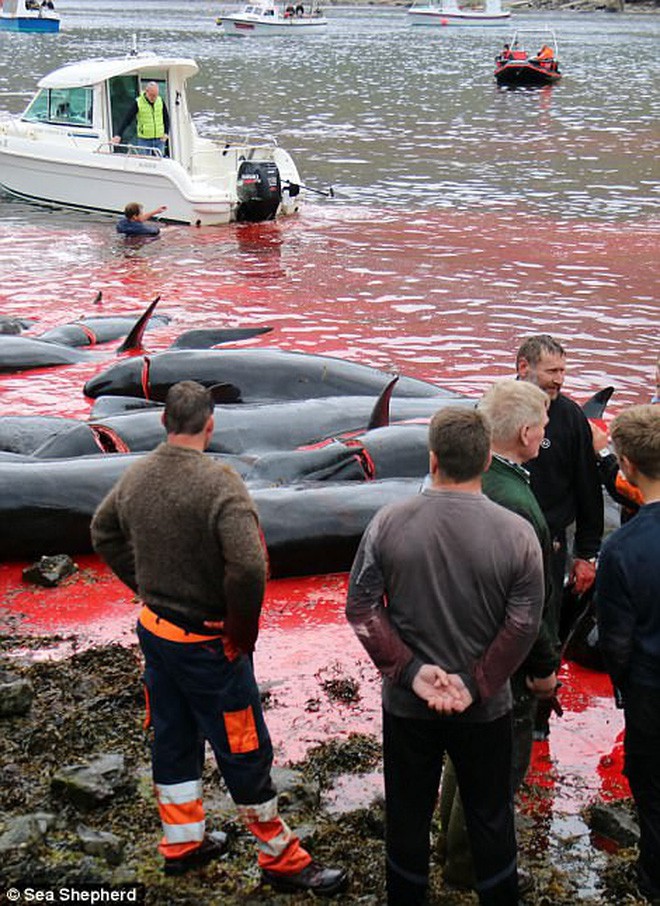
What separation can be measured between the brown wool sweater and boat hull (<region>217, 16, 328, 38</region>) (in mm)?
97881

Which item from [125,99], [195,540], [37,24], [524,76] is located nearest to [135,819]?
[195,540]

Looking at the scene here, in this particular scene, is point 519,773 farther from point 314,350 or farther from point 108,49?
point 108,49

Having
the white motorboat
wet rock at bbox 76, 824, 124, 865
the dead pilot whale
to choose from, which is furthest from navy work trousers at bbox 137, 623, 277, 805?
the white motorboat

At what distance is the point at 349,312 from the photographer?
16.4m

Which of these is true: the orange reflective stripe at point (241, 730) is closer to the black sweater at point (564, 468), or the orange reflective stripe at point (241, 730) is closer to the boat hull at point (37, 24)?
the black sweater at point (564, 468)

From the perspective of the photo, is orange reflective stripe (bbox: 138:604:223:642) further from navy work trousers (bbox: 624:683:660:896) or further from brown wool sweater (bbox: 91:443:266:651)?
navy work trousers (bbox: 624:683:660:896)

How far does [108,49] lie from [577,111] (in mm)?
36840

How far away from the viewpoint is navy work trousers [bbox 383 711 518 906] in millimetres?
4246

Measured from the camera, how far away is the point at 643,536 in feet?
14.8

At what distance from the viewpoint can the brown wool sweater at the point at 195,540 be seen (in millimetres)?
4449

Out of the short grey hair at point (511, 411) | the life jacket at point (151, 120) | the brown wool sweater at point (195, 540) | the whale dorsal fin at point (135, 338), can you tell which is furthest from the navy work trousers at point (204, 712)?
the life jacket at point (151, 120)

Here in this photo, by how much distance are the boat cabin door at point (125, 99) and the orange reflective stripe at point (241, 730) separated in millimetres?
19639

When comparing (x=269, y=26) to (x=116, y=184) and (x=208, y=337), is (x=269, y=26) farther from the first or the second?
(x=208, y=337)

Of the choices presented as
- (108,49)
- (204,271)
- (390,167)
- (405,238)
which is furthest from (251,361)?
(108,49)
